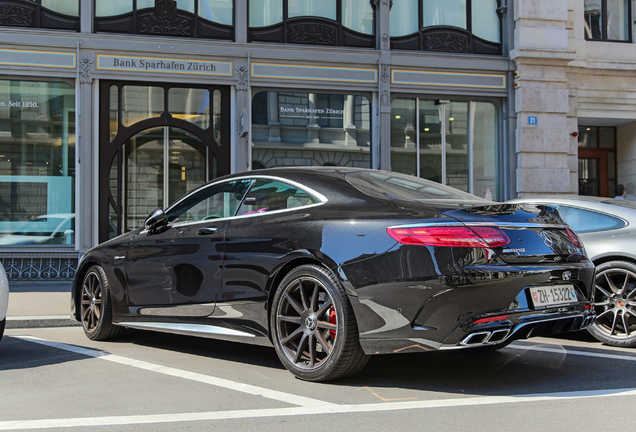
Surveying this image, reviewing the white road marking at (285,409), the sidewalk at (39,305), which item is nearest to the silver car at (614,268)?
the white road marking at (285,409)

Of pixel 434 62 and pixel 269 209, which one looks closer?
pixel 269 209

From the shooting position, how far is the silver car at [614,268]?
577 cm

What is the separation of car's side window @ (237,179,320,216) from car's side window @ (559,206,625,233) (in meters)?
3.07

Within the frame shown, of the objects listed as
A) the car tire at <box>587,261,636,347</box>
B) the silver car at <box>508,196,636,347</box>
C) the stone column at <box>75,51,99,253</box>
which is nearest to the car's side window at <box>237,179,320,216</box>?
the silver car at <box>508,196,636,347</box>

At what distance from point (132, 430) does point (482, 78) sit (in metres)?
12.4

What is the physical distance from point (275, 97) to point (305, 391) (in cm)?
989

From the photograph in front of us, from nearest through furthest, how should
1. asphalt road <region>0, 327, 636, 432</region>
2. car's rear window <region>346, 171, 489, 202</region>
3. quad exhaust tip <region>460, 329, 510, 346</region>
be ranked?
asphalt road <region>0, 327, 636, 432</region>
quad exhaust tip <region>460, 329, 510, 346</region>
car's rear window <region>346, 171, 489, 202</region>

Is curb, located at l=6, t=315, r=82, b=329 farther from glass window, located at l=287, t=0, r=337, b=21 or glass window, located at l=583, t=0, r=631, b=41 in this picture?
glass window, located at l=583, t=0, r=631, b=41

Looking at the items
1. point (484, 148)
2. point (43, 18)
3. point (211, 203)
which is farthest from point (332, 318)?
point (484, 148)

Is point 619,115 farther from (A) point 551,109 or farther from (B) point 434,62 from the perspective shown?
(B) point 434,62

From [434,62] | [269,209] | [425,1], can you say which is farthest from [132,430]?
[425,1]

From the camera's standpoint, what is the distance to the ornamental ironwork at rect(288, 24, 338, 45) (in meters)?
13.5

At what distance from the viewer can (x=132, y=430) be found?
3.34 metres

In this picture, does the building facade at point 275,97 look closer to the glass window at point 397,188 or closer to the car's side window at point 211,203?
the car's side window at point 211,203
